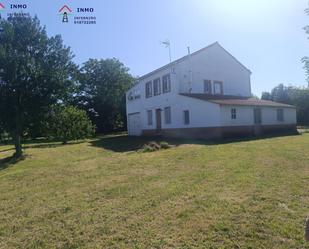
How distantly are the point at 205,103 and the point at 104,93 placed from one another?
1255 inches

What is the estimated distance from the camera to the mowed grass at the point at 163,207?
4.92m

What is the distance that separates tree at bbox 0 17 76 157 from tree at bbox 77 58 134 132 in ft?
117

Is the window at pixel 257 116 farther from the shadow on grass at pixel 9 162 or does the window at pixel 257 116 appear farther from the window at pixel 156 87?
the shadow on grass at pixel 9 162

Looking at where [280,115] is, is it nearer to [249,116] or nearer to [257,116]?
[257,116]

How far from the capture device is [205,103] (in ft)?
79.5

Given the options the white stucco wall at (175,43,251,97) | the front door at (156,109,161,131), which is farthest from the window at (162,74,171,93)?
the front door at (156,109,161,131)

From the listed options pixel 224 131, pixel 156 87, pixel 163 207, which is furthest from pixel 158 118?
pixel 163 207

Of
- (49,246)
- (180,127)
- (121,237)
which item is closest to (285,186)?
(121,237)

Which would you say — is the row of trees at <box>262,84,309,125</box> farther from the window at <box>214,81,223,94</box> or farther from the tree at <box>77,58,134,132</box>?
the tree at <box>77,58,134,132</box>

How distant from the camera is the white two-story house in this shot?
953 inches

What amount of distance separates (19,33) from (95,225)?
1359cm

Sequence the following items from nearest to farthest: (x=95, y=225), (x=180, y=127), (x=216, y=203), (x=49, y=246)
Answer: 1. (x=49, y=246)
2. (x=95, y=225)
3. (x=216, y=203)
4. (x=180, y=127)

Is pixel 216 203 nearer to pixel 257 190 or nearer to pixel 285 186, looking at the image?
pixel 257 190

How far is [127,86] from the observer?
55.9 m
